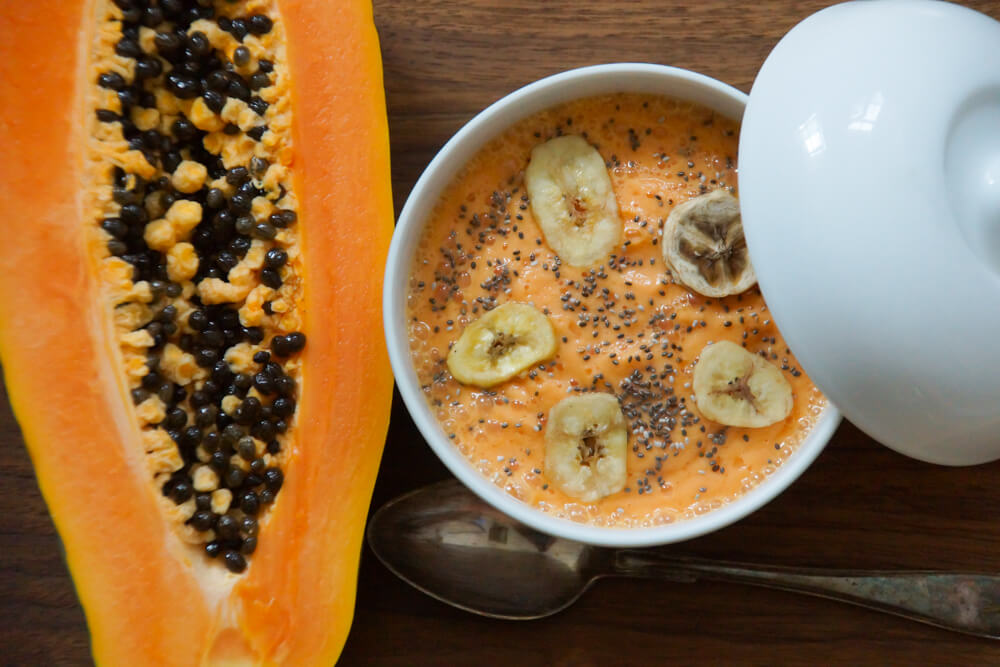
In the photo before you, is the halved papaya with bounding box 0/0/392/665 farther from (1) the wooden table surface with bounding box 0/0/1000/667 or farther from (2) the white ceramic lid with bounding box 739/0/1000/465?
(2) the white ceramic lid with bounding box 739/0/1000/465

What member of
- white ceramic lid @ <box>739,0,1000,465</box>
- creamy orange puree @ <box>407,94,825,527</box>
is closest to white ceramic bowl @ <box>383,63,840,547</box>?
creamy orange puree @ <box>407,94,825,527</box>

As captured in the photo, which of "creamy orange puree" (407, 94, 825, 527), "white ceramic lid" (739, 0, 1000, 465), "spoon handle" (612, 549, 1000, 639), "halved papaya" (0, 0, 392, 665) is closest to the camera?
"white ceramic lid" (739, 0, 1000, 465)

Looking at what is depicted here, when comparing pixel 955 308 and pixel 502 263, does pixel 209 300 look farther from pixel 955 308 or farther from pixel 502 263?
pixel 955 308

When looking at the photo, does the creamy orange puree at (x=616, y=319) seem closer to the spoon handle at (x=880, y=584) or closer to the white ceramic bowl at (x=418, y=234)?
the white ceramic bowl at (x=418, y=234)

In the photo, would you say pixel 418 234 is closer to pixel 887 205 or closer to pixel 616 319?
pixel 616 319

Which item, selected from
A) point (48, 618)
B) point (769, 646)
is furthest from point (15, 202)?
point (769, 646)

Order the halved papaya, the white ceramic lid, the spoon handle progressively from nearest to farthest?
the white ceramic lid < the halved papaya < the spoon handle
